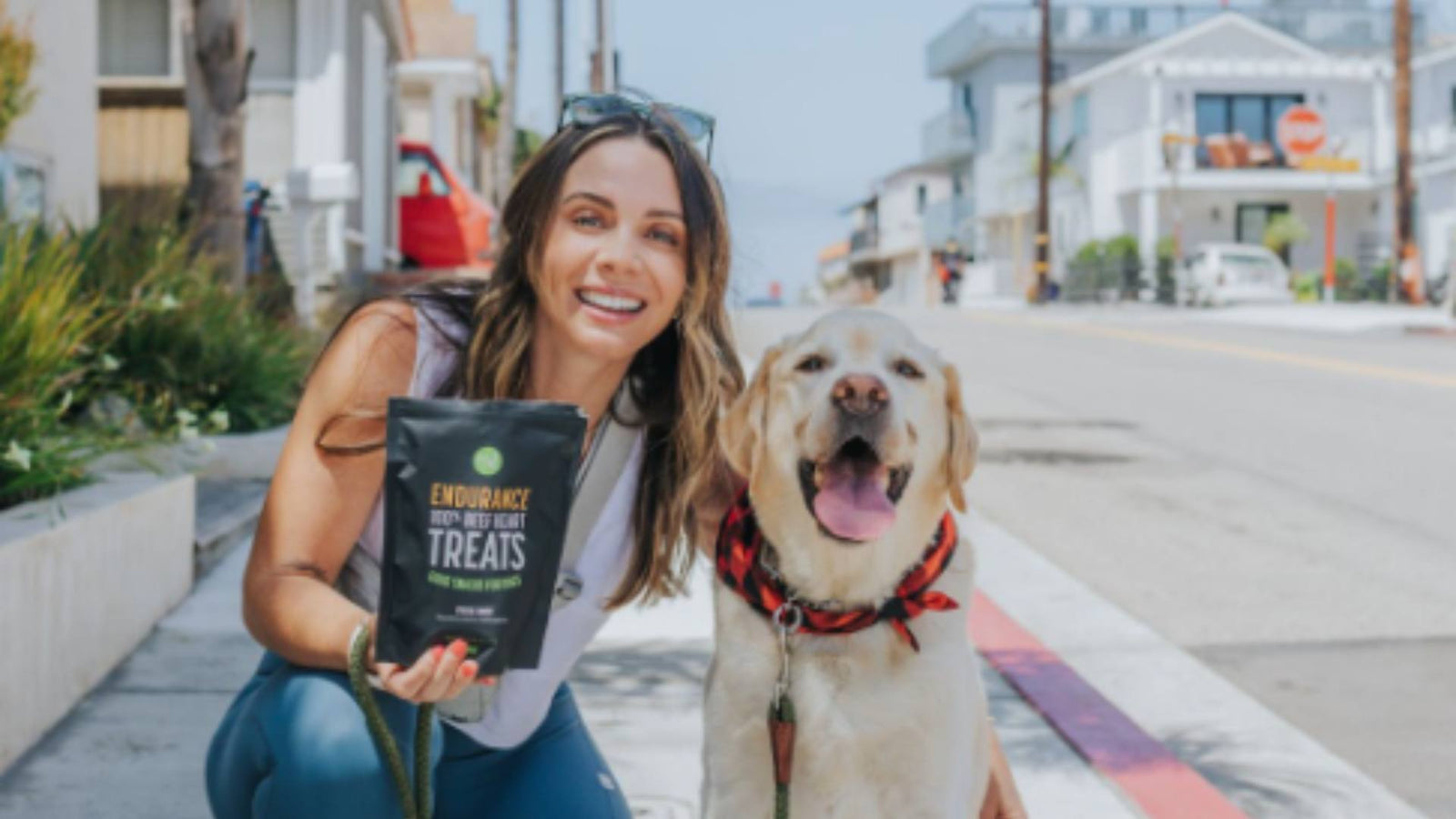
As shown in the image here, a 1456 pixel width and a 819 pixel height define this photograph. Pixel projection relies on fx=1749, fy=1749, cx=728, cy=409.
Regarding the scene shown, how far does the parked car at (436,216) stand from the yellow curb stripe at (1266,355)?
Result: 29.7ft

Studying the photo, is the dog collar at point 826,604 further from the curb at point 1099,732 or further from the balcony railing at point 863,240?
the balcony railing at point 863,240

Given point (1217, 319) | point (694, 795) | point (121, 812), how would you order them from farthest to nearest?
point (1217, 319) < point (694, 795) < point (121, 812)

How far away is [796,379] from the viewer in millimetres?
3457

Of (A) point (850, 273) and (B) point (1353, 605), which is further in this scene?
(A) point (850, 273)

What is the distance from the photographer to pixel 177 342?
27.6 ft

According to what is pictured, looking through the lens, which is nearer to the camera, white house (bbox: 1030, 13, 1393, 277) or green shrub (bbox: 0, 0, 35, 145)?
green shrub (bbox: 0, 0, 35, 145)

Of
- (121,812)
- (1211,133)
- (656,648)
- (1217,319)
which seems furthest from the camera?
(1211,133)

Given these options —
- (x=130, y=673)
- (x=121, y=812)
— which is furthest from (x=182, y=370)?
(x=121, y=812)

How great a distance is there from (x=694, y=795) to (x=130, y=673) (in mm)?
1918

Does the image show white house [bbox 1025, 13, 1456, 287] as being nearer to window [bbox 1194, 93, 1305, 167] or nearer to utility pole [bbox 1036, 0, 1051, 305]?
window [bbox 1194, 93, 1305, 167]

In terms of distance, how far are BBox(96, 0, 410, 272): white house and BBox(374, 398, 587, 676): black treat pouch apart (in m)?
8.25

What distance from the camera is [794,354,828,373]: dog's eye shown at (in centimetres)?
348

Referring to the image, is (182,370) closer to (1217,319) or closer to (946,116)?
(1217,319)

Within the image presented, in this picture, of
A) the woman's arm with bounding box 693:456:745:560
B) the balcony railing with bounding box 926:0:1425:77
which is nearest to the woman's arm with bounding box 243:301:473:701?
the woman's arm with bounding box 693:456:745:560
